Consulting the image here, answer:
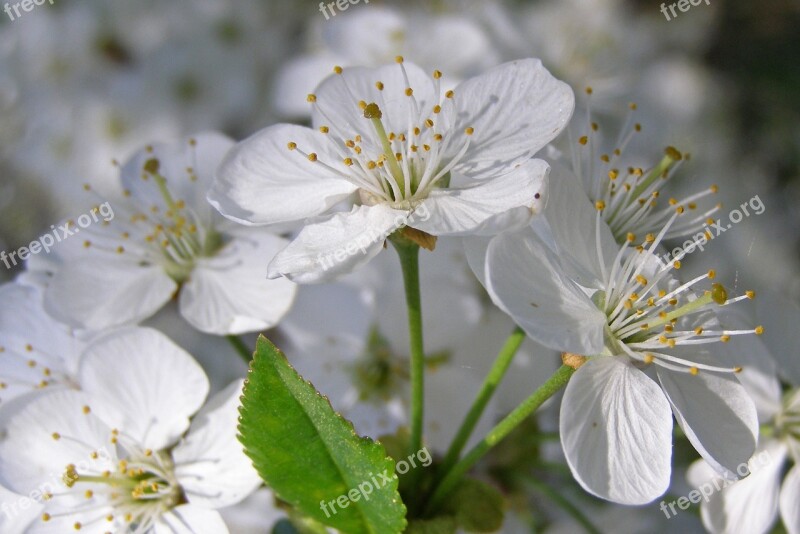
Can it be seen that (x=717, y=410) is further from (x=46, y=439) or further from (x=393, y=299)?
(x=46, y=439)

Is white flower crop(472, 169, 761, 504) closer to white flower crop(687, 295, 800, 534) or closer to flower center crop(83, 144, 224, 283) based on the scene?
white flower crop(687, 295, 800, 534)

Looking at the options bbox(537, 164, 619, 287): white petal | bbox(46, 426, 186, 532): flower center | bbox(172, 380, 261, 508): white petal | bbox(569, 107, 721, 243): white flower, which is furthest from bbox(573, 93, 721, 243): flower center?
bbox(46, 426, 186, 532): flower center

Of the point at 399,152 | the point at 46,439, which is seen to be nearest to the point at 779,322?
the point at 399,152

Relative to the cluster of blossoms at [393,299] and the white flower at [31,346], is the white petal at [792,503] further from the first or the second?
the white flower at [31,346]

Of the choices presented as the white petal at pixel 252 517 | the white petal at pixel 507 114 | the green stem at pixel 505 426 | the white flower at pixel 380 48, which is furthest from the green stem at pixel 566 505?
the white flower at pixel 380 48

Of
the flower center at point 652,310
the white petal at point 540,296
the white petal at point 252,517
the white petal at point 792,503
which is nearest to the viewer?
the white petal at point 540,296

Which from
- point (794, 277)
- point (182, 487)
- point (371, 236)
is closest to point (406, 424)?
point (182, 487)
